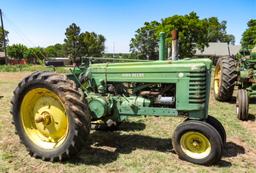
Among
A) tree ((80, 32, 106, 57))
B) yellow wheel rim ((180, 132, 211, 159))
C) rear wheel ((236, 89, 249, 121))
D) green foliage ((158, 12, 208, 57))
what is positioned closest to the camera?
yellow wheel rim ((180, 132, 211, 159))

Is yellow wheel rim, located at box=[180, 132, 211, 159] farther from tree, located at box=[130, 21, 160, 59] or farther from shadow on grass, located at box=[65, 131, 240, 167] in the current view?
tree, located at box=[130, 21, 160, 59]

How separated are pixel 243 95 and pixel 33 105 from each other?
4779 millimetres

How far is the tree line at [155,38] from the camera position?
136ft

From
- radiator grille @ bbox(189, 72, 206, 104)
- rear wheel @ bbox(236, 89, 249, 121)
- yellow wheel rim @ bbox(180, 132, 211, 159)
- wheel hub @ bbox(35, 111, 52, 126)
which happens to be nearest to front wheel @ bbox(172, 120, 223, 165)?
yellow wheel rim @ bbox(180, 132, 211, 159)

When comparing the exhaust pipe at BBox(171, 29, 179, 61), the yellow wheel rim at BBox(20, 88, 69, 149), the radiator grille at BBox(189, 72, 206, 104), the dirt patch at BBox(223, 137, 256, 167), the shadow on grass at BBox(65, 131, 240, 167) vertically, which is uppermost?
the exhaust pipe at BBox(171, 29, 179, 61)

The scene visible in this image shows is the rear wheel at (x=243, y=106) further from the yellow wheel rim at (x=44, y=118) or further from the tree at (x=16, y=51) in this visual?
the tree at (x=16, y=51)

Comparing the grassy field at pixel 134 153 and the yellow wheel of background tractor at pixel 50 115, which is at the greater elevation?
the yellow wheel of background tractor at pixel 50 115

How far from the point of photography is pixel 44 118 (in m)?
5.16

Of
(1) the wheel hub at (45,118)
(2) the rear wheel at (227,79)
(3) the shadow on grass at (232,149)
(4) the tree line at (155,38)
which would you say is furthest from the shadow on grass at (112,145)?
(4) the tree line at (155,38)

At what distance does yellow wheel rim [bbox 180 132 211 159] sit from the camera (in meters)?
4.83

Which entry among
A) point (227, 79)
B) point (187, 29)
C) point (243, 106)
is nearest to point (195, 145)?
point (243, 106)

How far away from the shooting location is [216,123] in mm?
5422

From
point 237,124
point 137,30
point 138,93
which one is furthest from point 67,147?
point 137,30

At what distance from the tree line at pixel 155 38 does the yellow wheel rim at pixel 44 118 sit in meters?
15.2
